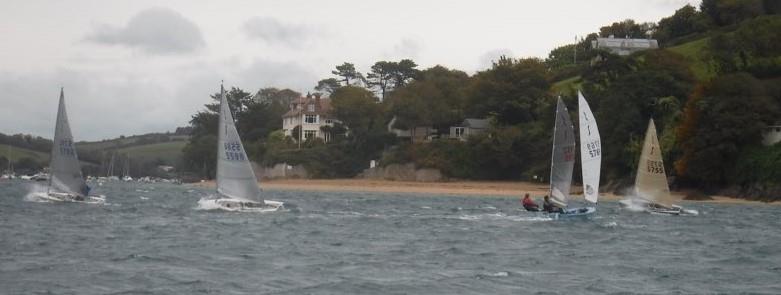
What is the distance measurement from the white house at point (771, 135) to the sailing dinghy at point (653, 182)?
2055 centimetres

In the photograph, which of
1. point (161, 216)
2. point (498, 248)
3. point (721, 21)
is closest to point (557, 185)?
point (498, 248)

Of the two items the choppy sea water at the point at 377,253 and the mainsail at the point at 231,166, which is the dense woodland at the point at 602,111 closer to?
the choppy sea water at the point at 377,253

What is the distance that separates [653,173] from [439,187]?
40.7 metres

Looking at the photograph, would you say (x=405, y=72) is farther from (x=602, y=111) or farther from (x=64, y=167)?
(x=64, y=167)

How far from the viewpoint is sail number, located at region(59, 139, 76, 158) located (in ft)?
212

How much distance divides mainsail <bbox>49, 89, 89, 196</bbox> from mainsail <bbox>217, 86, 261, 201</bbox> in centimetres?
1106

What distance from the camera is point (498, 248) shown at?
4150cm

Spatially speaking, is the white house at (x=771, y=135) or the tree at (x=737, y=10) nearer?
the white house at (x=771, y=135)

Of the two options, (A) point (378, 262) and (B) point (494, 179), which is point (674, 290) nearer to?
(A) point (378, 262)

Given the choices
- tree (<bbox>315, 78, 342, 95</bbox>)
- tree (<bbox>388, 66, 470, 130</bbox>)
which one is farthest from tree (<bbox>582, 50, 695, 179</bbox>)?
tree (<bbox>315, 78, 342, 95</bbox>)

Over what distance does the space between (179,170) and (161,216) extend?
122930 millimetres

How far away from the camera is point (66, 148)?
213ft

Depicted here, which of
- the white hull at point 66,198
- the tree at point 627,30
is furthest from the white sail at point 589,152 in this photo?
the tree at point 627,30

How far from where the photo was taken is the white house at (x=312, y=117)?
139 meters
